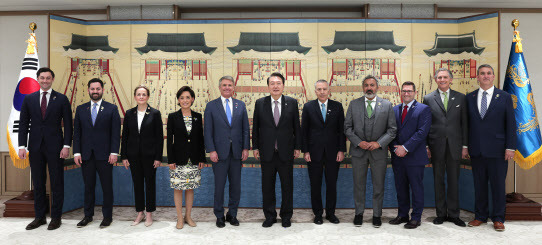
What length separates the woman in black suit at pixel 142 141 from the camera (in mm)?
3666

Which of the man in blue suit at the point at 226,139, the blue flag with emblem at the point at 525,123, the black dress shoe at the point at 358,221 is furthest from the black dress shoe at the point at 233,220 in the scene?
the blue flag with emblem at the point at 525,123

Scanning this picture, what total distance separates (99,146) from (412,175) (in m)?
3.61

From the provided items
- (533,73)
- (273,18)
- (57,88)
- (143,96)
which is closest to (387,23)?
(273,18)

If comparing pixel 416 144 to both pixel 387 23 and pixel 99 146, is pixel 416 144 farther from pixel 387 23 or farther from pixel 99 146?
pixel 99 146

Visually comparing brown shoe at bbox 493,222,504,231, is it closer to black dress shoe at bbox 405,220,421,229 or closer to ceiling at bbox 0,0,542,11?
black dress shoe at bbox 405,220,421,229

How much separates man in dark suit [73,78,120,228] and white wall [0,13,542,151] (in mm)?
2031

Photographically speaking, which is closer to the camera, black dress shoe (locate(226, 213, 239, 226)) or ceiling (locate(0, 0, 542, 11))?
black dress shoe (locate(226, 213, 239, 226))

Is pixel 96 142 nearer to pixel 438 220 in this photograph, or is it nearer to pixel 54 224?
pixel 54 224

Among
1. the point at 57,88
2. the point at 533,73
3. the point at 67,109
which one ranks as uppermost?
the point at 533,73

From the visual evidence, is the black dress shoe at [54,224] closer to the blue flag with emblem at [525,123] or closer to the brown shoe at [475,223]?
the brown shoe at [475,223]

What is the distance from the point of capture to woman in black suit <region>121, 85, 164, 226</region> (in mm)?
3666

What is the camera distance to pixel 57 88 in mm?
4281

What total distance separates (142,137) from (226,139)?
3.08 ft

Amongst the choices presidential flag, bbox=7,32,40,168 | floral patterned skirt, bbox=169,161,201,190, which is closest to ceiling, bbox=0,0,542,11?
presidential flag, bbox=7,32,40,168
